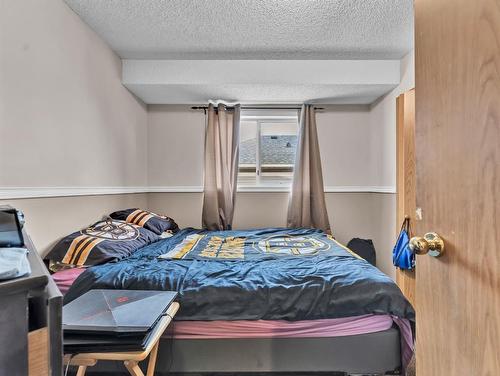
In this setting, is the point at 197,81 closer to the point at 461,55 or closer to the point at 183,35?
the point at 183,35

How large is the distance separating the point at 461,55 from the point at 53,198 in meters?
2.10

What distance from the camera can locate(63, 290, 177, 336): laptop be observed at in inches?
40.1

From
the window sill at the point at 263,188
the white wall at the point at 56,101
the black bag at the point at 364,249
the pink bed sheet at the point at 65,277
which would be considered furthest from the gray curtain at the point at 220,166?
the pink bed sheet at the point at 65,277

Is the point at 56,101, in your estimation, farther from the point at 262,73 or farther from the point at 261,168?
the point at 261,168

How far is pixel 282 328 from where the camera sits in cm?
144

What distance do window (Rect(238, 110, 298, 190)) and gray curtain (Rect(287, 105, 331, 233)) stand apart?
0.23 meters

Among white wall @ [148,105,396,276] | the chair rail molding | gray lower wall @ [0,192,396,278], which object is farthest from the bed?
white wall @ [148,105,396,276]

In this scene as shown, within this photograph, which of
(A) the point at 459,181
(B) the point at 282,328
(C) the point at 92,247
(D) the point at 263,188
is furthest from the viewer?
(D) the point at 263,188

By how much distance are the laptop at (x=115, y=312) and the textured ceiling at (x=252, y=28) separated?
182 cm

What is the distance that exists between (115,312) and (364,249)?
287 centimetres

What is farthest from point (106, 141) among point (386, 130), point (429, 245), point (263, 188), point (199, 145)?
point (386, 130)

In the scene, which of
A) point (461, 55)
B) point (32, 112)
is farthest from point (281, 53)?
point (461, 55)

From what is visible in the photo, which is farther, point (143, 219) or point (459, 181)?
point (143, 219)

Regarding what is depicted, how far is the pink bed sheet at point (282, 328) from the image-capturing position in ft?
4.73
